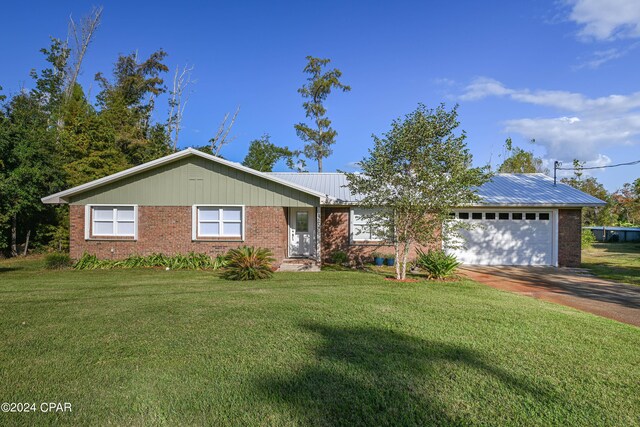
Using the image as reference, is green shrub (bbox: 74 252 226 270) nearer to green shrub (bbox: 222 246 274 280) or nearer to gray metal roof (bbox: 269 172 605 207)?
green shrub (bbox: 222 246 274 280)

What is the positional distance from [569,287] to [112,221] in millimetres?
15860

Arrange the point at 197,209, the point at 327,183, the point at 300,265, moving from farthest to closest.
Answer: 1. the point at 327,183
2. the point at 197,209
3. the point at 300,265

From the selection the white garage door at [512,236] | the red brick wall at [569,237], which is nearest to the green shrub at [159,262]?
the white garage door at [512,236]

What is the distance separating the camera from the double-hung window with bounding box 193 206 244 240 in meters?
14.0

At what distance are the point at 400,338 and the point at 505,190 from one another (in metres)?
13.5

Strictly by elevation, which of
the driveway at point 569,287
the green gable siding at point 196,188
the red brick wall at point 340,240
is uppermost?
the green gable siding at point 196,188

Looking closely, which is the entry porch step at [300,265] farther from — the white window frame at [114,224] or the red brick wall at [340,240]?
the white window frame at [114,224]

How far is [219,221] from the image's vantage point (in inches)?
551

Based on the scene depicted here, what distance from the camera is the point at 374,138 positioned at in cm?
1068

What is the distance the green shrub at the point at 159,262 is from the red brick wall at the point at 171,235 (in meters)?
0.25

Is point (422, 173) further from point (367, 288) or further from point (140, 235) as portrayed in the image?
point (140, 235)

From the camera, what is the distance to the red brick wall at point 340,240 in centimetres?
1480

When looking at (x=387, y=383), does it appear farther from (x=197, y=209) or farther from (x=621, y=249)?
(x=621, y=249)

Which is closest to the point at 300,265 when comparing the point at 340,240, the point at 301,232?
the point at 340,240
